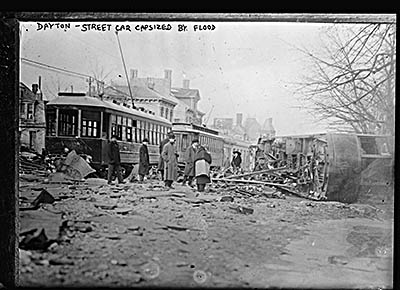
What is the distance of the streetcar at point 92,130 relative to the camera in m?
1.78

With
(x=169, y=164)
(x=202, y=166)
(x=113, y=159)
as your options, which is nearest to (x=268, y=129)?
(x=202, y=166)

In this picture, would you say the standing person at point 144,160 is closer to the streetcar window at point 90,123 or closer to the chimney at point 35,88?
the streetcar window at point 90,123

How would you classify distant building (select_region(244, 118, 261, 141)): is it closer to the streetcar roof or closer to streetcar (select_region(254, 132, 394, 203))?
streetcar (select_region(254, 132, 394, 203))

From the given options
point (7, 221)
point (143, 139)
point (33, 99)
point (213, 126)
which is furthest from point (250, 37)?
point (7, 221)

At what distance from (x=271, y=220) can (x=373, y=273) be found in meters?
0.42

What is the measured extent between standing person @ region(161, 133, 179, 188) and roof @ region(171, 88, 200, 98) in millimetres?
194

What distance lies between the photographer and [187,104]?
177cm

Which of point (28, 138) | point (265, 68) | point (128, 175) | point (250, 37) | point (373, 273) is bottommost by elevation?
point (373, 273)

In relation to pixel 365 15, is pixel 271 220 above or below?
below

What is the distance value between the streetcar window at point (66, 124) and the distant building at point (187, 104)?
390 millimetres

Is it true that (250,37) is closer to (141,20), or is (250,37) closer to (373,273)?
(141,20)

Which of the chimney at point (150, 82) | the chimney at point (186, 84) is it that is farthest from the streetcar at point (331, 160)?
the chimney at point (150, 82)

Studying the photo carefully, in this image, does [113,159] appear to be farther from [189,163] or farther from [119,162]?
[189,163]

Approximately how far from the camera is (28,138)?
1752 millimetres
